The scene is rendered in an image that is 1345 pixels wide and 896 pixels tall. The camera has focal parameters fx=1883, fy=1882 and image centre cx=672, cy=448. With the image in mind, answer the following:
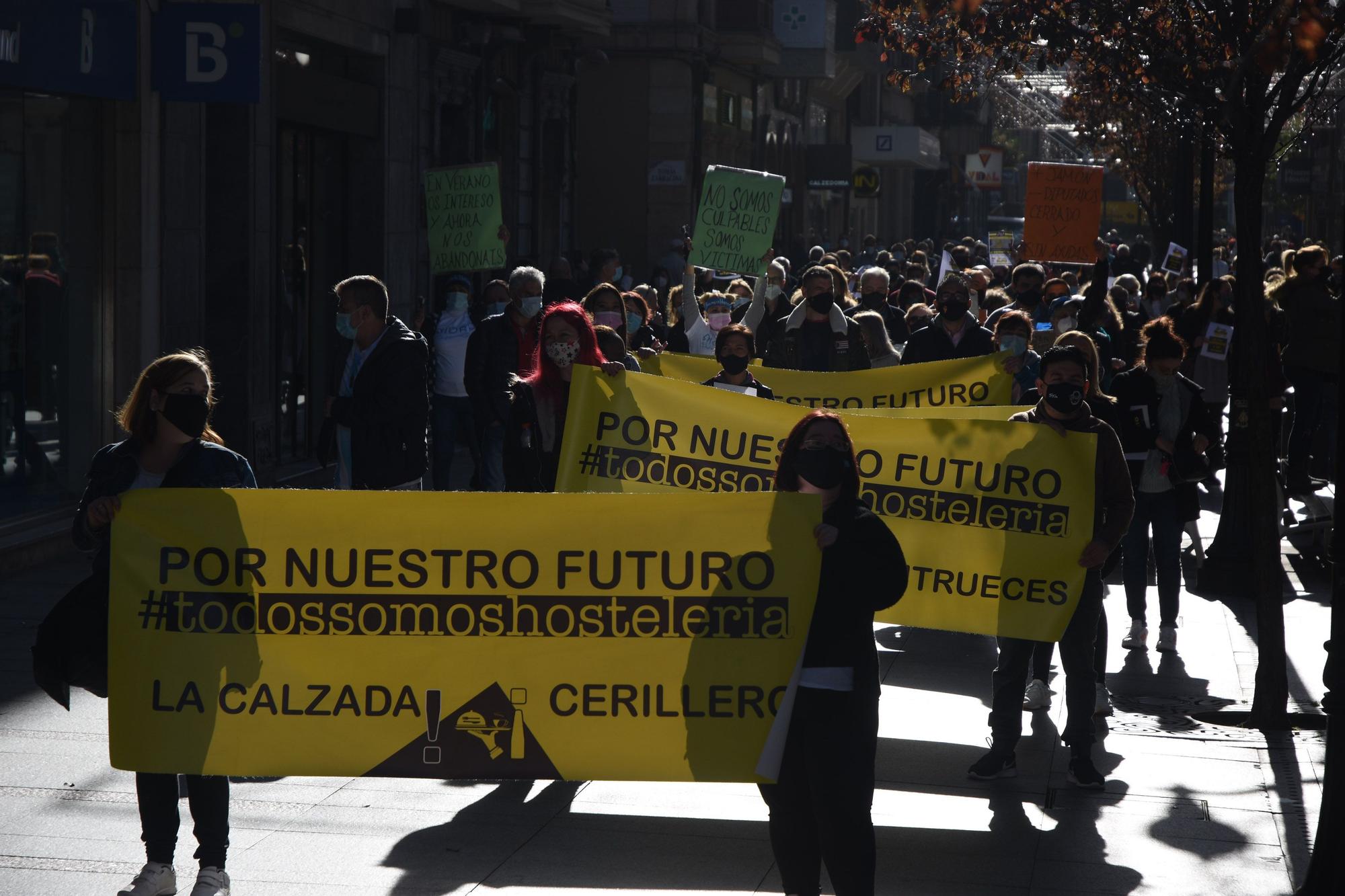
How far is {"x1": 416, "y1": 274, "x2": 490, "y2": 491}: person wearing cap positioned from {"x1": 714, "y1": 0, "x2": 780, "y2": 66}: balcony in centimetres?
2704

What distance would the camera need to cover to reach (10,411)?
11.9 meters

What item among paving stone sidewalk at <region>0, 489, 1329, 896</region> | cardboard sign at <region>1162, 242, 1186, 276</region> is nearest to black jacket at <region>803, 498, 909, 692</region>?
paving stone sidewalk at <region>0, 489, 1329, 896</region>

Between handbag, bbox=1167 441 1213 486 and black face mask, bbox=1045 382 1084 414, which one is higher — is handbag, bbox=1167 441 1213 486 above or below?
below

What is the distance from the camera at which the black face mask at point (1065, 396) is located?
7523mm

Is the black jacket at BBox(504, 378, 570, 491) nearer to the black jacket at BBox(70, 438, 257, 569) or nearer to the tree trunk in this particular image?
the black jacket at BBox(70, 438, 257, 569)

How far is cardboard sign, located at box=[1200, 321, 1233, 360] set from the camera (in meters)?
14.4

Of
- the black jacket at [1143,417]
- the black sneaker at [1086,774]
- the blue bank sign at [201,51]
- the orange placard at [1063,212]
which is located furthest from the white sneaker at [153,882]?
the orange placard at [1063,212]

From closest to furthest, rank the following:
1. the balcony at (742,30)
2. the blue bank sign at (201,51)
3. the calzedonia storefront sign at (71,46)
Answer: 1. the calzedonia storefront sign at (71,46)
2. the blue bank sign at (201,51)
3. the balcony at (742,30)

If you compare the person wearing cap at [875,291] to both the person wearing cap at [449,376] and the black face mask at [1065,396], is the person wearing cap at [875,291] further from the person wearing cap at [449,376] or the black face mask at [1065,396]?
the black face mask at [1065,396]

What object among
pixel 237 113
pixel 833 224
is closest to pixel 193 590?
pixel 237 113

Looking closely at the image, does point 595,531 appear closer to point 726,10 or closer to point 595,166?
point 595,166

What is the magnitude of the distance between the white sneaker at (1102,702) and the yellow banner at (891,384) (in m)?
2.55

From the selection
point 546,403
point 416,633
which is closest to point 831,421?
point 416,633

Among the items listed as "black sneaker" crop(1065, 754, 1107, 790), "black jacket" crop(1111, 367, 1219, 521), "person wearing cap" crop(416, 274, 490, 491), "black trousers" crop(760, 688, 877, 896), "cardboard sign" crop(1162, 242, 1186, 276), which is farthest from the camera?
"cardboard sign" crop(1162, 242, 1186, 276)
